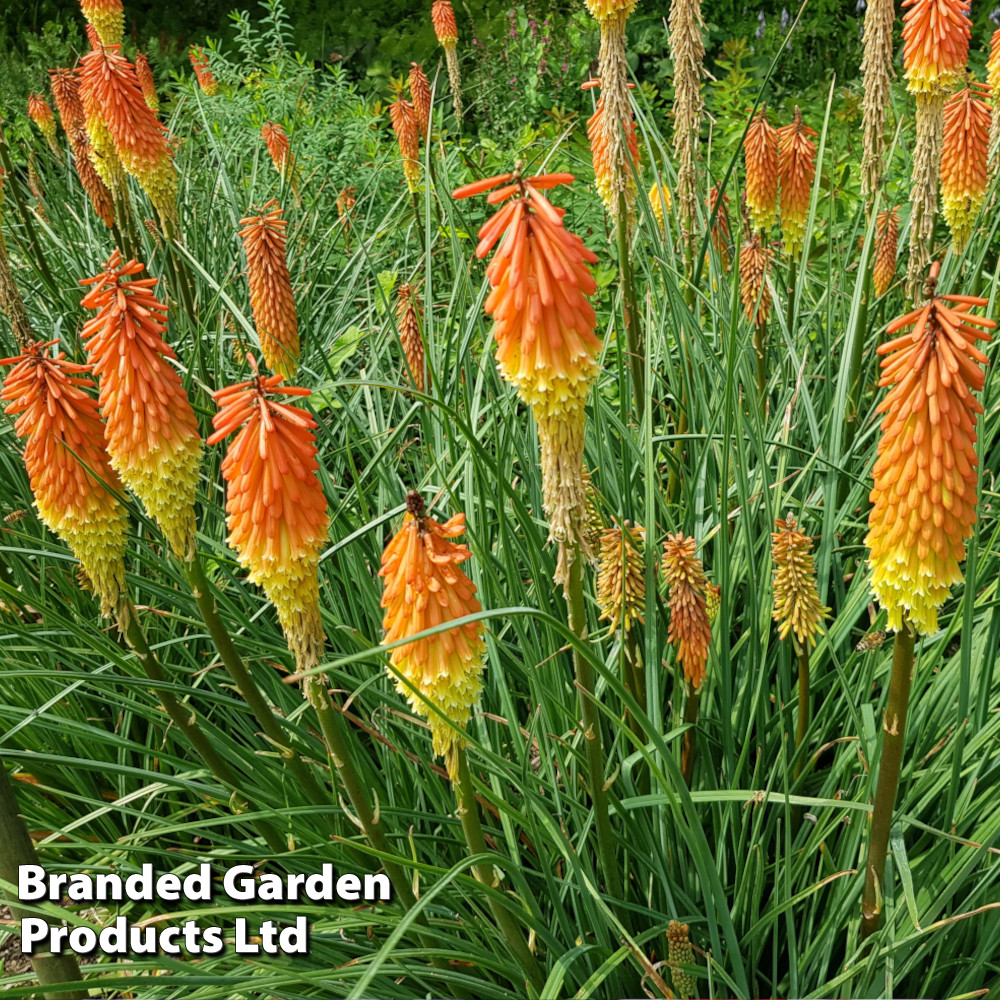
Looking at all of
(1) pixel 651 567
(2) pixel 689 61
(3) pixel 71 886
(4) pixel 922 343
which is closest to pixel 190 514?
(1) pixel 651 567

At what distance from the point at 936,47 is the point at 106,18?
12.3 ft

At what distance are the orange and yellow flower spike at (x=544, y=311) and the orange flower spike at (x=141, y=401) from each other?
33.9 inches

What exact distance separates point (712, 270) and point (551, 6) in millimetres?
8459

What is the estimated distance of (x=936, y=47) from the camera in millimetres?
3271

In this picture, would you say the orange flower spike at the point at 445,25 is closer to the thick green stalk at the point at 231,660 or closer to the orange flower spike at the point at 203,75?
the orange flower spike at the point at 203,75

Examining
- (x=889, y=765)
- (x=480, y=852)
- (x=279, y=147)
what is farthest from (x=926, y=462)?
(x=279, y=147)

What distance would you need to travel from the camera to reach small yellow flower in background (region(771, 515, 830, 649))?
256cm

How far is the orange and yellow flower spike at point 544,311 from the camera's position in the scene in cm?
173

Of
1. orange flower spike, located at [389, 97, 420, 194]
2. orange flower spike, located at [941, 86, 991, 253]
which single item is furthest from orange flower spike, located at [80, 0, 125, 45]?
orange flower spike, located at [941, 86, 991, 253]

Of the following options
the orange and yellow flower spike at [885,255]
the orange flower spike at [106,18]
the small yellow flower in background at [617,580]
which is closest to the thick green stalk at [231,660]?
the small yellow flower in background at [617,580]

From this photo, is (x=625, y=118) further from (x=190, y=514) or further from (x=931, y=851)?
(x=931, y=851)

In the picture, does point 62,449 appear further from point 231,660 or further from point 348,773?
point 348,773

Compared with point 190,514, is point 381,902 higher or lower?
lower

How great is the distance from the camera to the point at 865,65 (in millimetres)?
3395
